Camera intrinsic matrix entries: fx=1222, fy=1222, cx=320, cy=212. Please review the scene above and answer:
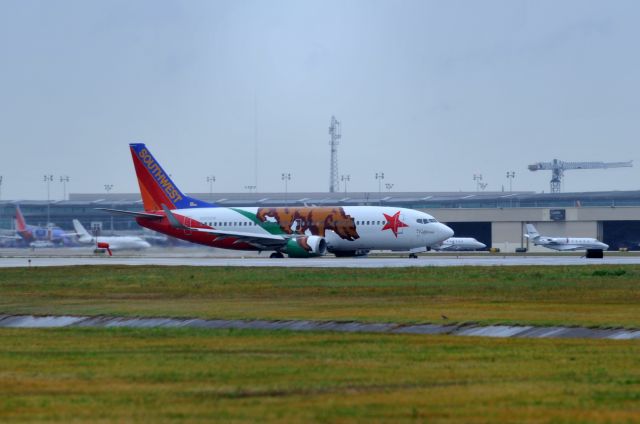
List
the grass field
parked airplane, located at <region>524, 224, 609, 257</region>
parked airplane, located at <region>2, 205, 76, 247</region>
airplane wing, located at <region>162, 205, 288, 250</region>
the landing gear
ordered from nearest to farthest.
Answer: the grass field, the landing gear, airplane wing, located at <region>162, 205, 288, 250</region>, parked airplane, located at <region>524, 224, 609, 257</region>, parked airplane, located at <region>2, 205, 76, 247</region>

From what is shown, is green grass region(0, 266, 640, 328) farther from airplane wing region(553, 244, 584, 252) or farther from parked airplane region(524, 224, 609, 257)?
parked airplane region(524, 224, 609, 257)

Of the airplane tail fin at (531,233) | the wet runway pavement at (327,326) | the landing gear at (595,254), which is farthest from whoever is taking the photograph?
the airplane tail fin at (531,233)

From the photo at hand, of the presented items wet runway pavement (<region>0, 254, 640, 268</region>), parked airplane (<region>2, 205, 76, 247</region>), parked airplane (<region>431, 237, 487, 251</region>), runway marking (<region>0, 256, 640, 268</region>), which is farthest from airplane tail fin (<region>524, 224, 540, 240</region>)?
parked airplane (<region>2, 205, 76, 247</region>)

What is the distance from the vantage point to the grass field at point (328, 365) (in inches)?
775

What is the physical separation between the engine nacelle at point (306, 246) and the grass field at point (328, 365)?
144 ft

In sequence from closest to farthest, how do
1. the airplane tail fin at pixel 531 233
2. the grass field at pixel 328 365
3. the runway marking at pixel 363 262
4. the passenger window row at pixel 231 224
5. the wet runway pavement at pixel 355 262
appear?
the grass field at pixel 328 365 < the runway marking at pixel 363 262 < the wet runway pavement at pixel 355 262 < the passenger window row at pixel 231 224 < the airplane tail fin at pixel 531 233

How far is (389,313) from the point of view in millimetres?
39531

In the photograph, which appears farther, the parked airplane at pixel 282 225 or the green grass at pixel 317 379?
the parked airplane at pixel 282 225

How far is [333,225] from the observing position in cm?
9800

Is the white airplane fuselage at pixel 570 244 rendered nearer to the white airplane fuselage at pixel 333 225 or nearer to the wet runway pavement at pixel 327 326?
the white airplane fuselage at pixel 333 225

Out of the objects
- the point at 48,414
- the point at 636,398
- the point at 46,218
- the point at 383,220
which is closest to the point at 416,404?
the point at 636,398

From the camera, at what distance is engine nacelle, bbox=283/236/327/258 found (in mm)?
95062

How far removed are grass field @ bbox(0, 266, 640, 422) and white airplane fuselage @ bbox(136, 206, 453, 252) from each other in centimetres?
4600

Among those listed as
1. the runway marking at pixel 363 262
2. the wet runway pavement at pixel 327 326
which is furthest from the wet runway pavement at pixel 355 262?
the wet runway pavement at pixel 327 326
